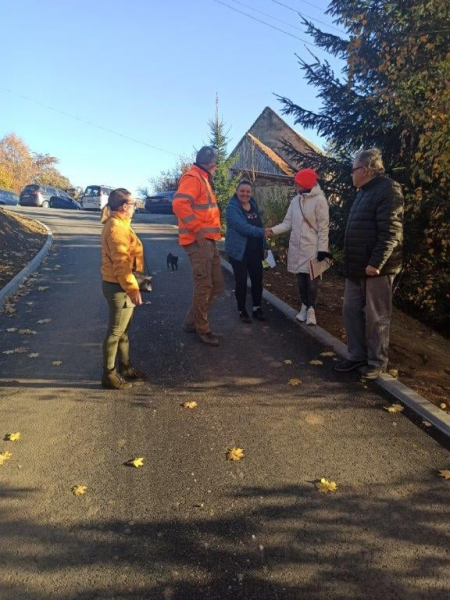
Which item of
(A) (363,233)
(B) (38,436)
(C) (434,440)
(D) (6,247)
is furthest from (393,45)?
(D) (6,247)

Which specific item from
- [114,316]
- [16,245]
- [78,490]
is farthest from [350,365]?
[16,245]

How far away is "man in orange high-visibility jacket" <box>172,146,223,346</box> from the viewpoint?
4.82 metres

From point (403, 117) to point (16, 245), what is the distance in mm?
9414

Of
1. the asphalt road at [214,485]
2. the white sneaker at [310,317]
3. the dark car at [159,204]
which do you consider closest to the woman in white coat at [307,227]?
the white sneaker at [310,317]

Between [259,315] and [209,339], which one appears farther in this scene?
[259,315]

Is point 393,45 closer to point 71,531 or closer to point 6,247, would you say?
point 71,531

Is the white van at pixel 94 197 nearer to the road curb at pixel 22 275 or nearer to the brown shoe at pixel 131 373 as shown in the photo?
the road curb at pixel 22 275

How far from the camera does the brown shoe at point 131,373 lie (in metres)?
4.29

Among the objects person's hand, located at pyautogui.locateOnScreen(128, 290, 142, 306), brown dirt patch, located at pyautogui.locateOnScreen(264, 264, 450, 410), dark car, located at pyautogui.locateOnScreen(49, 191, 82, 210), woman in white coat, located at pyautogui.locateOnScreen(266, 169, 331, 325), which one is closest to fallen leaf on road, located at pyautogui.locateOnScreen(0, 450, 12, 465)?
person's hand, located at pyautogui.locateOnScreen(128, 290, 142, 306)

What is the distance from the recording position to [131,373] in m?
4.31

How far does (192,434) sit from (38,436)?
1.17 meters

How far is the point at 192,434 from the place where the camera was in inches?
135

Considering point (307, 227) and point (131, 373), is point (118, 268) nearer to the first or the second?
point (131, 373)

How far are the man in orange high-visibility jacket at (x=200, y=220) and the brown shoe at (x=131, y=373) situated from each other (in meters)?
1.10
